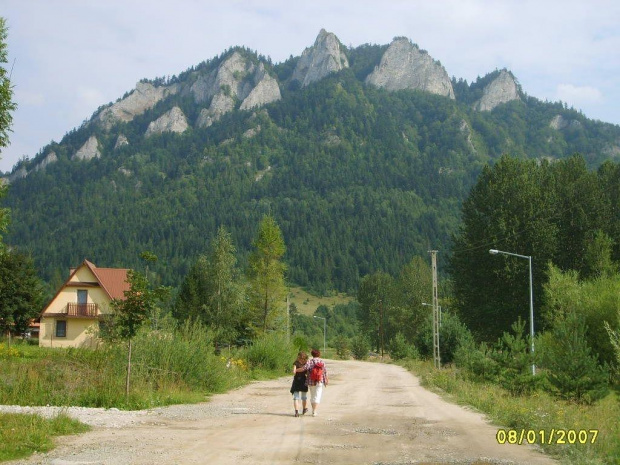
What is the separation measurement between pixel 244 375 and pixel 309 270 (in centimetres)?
13508

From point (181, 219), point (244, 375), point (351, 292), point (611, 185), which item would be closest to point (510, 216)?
point (611, 185)

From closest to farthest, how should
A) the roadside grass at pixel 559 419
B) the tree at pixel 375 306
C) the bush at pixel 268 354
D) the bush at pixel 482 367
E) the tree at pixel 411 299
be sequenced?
the roadside grass at pixel 559 419, the bush at pixel 482 367, the bush at pixel 268 354, the tree at pixel 411 299, the tree at pixel 375 306

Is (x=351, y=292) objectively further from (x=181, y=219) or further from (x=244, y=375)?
(x=244, y=375)

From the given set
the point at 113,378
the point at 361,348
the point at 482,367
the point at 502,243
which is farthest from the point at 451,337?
the point at 361,348

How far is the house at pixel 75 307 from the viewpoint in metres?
54.7

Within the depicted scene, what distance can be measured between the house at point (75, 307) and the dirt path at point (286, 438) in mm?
39524

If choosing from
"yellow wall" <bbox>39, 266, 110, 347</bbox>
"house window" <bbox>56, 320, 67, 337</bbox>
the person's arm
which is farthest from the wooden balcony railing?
the person's arm

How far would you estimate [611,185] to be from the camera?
47.7 metres

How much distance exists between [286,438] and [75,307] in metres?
47.1

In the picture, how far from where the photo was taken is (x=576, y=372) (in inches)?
779

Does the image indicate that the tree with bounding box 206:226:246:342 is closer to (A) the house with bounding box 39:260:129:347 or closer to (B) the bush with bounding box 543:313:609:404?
(A) the house with bounding box 39:260:129:347

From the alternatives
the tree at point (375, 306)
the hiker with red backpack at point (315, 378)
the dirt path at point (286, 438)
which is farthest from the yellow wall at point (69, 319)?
the tree at point (375, 306)

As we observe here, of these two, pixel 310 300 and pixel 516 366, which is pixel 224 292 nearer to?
pixel 516 366
